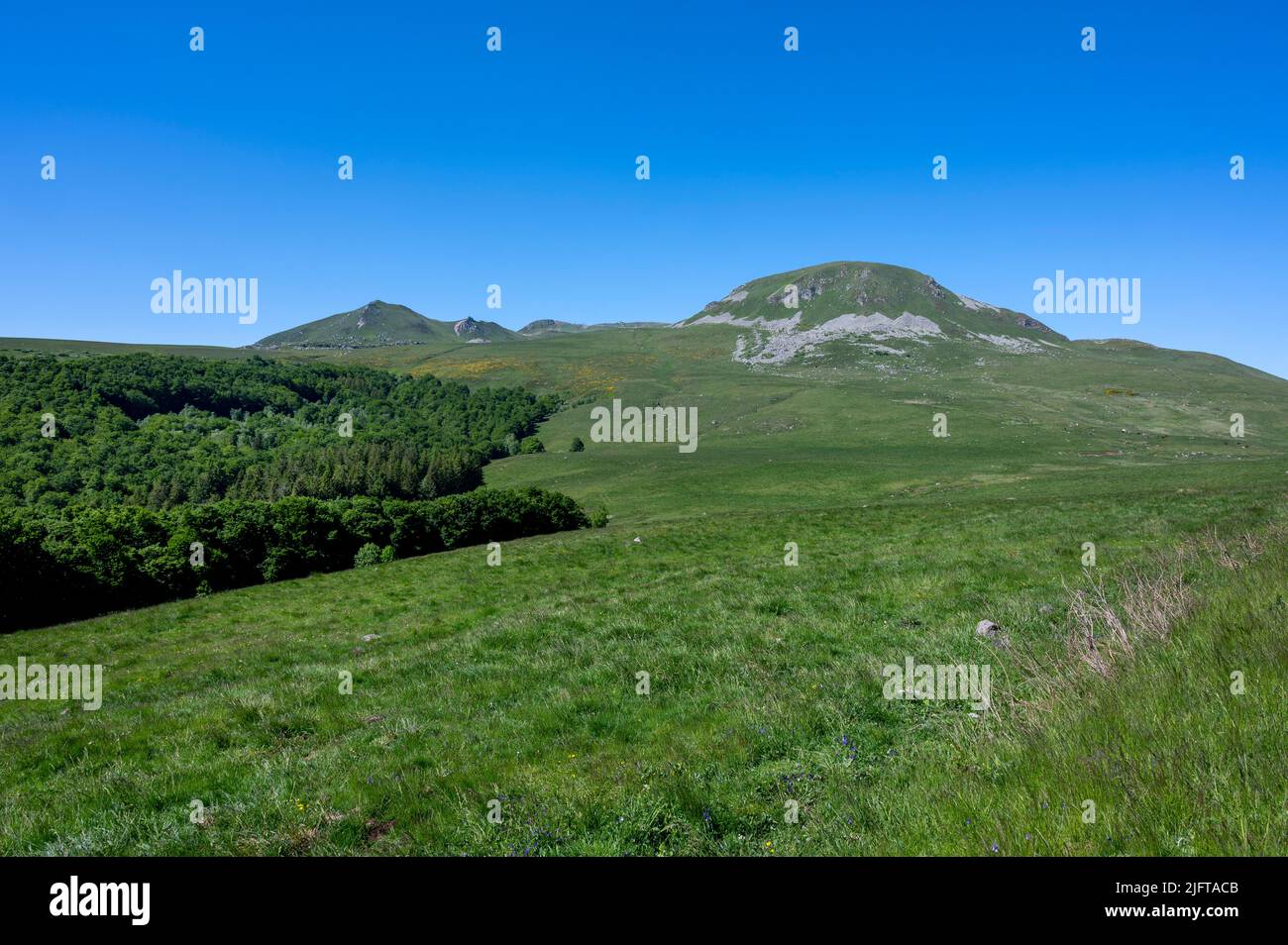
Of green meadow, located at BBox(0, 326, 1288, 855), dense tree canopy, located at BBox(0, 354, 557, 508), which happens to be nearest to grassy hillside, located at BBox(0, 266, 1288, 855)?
green meadow, located at BBox(0, 326, 1288, 855)

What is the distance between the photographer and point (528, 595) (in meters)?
25.1

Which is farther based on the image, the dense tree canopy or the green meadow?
the dense tree canopy

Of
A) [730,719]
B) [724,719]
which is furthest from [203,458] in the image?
[730,719]

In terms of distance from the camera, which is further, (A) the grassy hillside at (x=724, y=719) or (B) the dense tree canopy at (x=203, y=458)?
(B) the dense tree canopy at (x=203, y=458)

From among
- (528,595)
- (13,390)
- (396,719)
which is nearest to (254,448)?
(13,390)

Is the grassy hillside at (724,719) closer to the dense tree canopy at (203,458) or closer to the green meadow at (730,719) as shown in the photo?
the green meadow at (730,719)

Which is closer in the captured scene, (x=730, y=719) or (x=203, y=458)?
(x=730, y=719)

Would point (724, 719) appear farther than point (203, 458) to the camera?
No

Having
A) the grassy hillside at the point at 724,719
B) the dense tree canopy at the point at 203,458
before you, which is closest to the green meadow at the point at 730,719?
the grassy hillside at the point at 724,719

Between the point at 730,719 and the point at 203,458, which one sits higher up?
the point at 203,458

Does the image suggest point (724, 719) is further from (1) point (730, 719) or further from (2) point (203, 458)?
(2) point (203, 458)

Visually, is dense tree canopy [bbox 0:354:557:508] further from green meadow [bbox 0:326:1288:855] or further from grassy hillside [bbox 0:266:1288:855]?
green meadow [bbox 0:326:1288:855]
